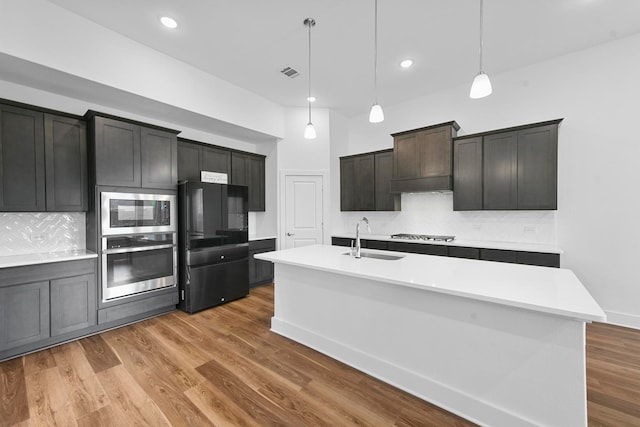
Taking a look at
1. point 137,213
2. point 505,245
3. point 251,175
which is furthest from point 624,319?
point 137,213

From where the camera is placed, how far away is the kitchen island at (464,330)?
1.44 metres

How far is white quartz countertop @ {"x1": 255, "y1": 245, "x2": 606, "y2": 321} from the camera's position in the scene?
1.36 meters

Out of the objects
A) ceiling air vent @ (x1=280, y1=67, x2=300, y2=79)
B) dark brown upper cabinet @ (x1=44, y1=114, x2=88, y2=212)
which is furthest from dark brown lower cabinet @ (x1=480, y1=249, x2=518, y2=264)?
dark brown upper cabinet @ (x1=44, y1=114, x2=88, y2=212)

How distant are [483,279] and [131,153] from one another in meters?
3.93

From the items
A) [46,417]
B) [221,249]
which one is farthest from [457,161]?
[46,417]

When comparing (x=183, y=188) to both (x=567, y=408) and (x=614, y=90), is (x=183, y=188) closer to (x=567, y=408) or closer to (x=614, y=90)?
(x=567, y=408)

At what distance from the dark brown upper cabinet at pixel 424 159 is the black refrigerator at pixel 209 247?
275 cm

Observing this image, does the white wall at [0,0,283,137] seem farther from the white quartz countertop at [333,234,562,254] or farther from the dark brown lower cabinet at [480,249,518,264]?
the dark brown lower cabinet at [480,249,518,264]

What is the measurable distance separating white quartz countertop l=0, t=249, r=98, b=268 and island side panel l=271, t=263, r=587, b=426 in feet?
8.35

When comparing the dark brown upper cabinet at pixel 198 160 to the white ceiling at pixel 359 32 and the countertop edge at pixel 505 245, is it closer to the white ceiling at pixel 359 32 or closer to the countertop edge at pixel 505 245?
the white ceiling at pixel 359 32

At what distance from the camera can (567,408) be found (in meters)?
1.44

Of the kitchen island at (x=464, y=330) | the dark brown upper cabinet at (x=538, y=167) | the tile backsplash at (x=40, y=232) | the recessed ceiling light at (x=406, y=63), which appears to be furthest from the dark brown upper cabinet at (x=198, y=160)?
the dark brown upper cabinet at (x=538, y=167)

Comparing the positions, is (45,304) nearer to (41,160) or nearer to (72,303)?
(72,303)

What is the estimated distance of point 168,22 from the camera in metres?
2.81
